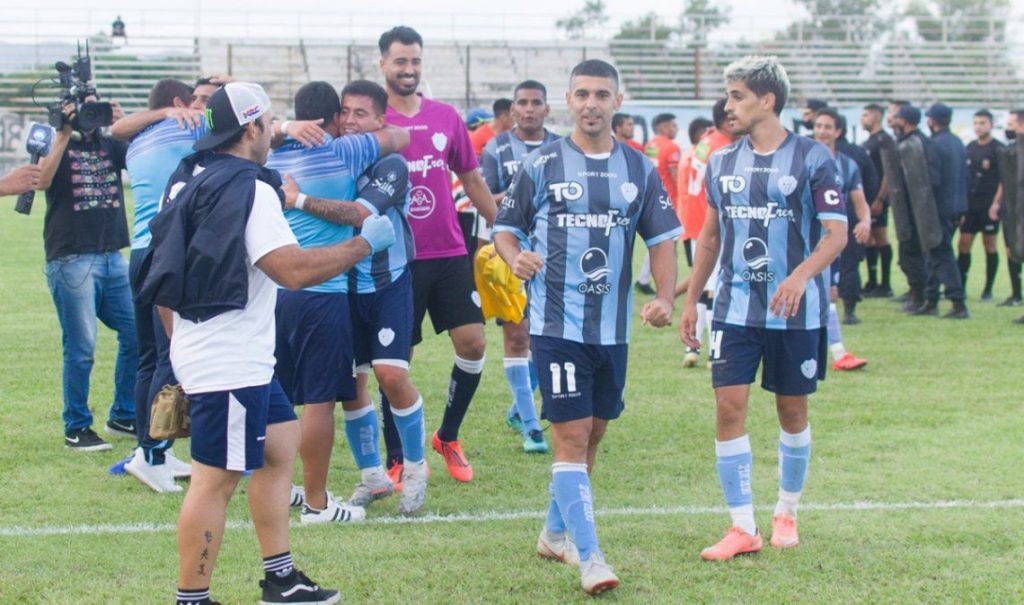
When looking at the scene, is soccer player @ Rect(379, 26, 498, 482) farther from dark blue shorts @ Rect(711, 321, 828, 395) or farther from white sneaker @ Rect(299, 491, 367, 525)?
dark blue shorts @ Rect(711, 321, 828, 395)

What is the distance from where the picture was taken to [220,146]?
4.58 m

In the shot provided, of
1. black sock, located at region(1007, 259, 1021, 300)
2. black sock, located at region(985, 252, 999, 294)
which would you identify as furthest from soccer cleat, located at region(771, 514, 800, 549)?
black sock, located at region(985, 252, 999, 294)

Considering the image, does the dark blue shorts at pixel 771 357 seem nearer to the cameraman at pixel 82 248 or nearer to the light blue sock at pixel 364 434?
the light blue sock at pixel 364 434

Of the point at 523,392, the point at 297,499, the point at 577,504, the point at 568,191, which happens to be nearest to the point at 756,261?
the point at 568,191

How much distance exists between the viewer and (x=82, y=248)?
298 inches

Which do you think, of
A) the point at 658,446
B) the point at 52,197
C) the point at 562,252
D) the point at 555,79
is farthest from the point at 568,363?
the point at 555,79

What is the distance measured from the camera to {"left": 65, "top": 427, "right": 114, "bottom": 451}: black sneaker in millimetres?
7645

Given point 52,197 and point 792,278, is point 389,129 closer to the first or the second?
point 792,278

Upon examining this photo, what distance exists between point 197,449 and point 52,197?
373cm

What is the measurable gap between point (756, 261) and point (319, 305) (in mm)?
2068

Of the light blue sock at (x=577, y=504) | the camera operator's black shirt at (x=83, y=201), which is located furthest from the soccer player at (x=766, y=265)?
the camera operator's black shirt at (x=83, y=201)

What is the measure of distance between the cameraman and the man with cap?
124 inches

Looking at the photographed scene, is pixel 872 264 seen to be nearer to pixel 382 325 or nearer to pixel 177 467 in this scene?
pixel 382 325

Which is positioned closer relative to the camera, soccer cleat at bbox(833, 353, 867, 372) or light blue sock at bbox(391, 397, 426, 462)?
light blue sock at bbox(391, 397, 426, 462)
